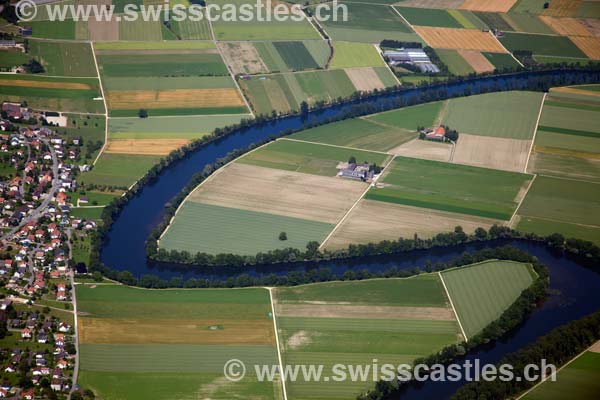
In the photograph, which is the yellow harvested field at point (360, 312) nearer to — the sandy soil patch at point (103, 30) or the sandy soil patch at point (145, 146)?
the sandy soil patch at point (145, 146)

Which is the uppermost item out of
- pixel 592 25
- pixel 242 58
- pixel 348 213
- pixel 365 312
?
pixel 592 25

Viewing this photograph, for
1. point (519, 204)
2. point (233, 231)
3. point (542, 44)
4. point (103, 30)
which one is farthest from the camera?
point (542, 44)

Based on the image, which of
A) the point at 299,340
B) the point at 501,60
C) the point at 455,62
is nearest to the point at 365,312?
the point at 299,340

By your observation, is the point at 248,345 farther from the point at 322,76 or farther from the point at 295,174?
the point at 322,76

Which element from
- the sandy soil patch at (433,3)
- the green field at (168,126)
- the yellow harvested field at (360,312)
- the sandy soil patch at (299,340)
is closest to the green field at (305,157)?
the green field at (168,126)

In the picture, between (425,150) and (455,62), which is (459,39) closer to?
(455,62)

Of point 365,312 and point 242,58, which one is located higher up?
point 242,58

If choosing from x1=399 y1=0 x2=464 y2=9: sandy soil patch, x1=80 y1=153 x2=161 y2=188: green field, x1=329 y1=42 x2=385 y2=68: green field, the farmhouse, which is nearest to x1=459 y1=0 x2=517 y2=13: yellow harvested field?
x1=399 y1=0 x2=464 y2=9: sandy soil patch
